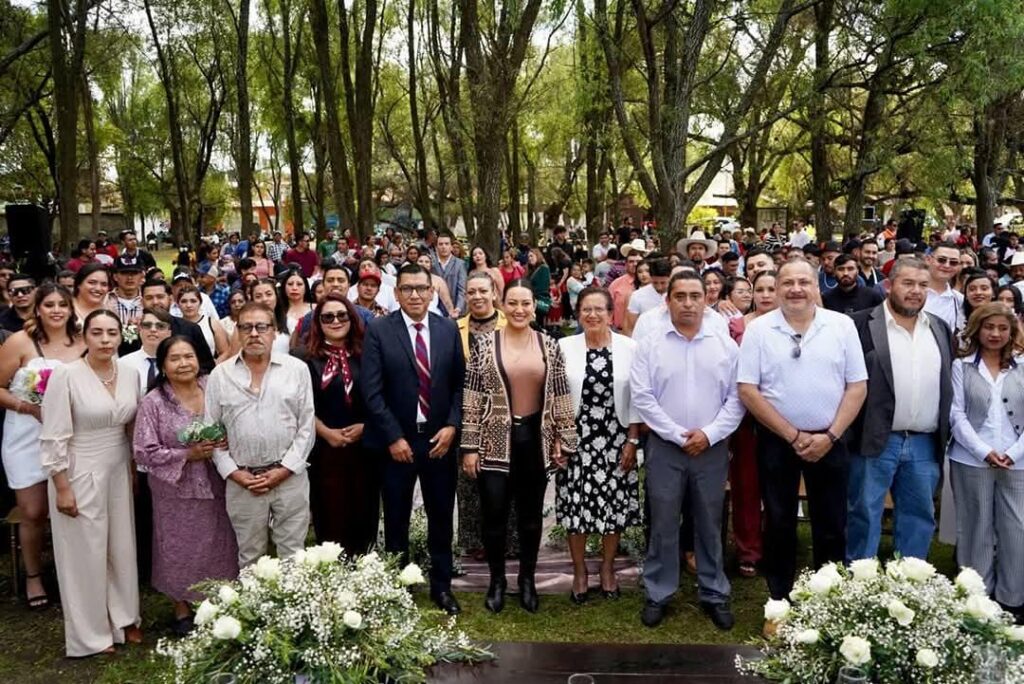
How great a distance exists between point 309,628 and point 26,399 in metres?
3.31

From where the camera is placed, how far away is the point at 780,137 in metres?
33.3

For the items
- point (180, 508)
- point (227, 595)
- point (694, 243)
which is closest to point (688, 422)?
point (227, 595)

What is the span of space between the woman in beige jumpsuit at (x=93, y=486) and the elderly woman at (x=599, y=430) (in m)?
2.61

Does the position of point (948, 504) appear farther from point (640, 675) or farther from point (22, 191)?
point (22, 191)

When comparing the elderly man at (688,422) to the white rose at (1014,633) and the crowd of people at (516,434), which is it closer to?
the crowd of people at (516,434)

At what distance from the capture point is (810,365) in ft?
15.1

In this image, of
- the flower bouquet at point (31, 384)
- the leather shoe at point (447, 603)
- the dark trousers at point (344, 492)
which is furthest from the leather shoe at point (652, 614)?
the flower bouquet at point (31, 384)

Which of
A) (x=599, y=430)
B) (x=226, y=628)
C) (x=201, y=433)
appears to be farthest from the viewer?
(x=599, y=430)

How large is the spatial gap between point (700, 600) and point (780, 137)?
103 ft

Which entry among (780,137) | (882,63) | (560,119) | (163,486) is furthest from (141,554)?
(780,137)

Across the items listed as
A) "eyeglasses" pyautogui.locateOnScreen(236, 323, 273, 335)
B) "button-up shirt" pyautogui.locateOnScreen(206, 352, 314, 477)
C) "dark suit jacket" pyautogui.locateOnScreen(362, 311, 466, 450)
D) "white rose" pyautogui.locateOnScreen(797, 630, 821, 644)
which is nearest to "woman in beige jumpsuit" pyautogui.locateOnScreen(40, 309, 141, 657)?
"button-up shirt" pyautogui.locateOnScreen(206, 352, 314, 477)

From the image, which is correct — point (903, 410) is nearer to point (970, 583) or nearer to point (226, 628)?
point (970, 583)

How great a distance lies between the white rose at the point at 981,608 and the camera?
268 cm

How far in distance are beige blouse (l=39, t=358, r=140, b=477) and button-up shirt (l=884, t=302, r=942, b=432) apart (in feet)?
14.5
